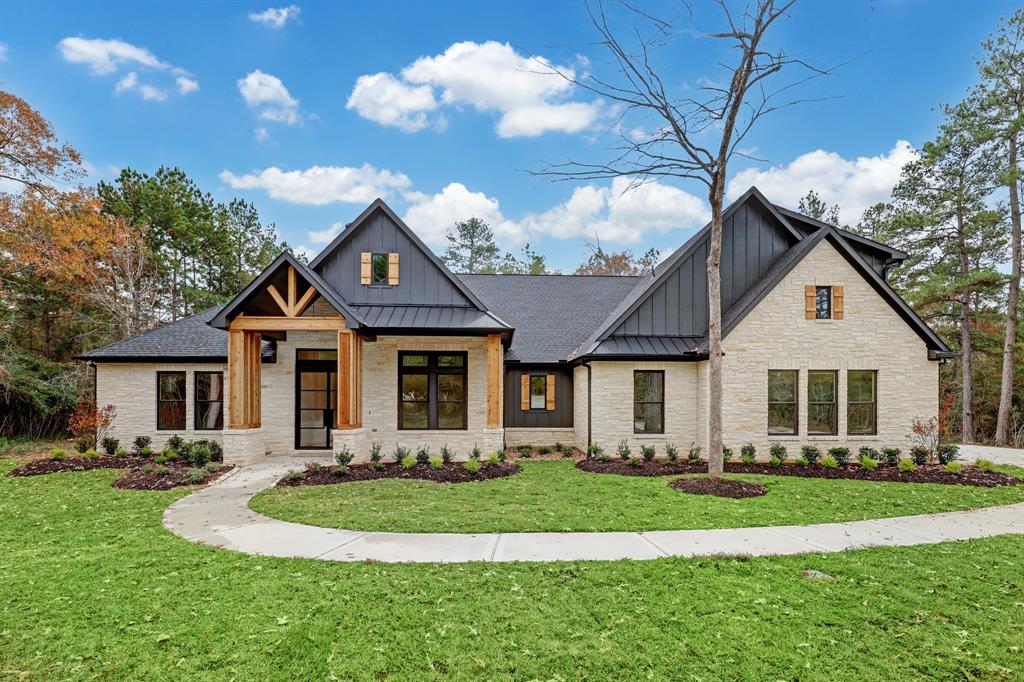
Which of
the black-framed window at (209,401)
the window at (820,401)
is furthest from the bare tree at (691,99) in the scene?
the black-framed window at (209,401)

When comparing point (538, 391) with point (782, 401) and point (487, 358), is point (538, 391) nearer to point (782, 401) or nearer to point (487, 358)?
point (487, 358)

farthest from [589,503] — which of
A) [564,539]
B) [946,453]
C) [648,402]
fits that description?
[946,453]

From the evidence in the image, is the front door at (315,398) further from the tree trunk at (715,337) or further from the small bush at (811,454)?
the small bush at (811,454)

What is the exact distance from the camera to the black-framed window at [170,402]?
13906mm

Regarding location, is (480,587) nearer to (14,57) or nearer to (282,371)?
(282,371)

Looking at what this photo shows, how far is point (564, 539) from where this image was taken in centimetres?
622

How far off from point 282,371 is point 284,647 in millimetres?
11491

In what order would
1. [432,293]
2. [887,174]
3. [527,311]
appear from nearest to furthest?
[432,293] → [527,311] → [887,174]

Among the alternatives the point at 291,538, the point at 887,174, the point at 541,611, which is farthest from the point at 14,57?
the point at 887,174

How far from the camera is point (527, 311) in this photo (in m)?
18.4

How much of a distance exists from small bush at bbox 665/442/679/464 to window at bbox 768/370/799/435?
8.26ft

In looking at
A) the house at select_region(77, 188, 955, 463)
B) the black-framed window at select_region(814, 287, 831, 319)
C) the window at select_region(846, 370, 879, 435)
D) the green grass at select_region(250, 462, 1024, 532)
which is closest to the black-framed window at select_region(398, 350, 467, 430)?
the house at select_region(77, 188, 955, 463)

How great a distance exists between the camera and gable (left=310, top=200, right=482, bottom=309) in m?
13.7

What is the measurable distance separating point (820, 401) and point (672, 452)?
4.48m
